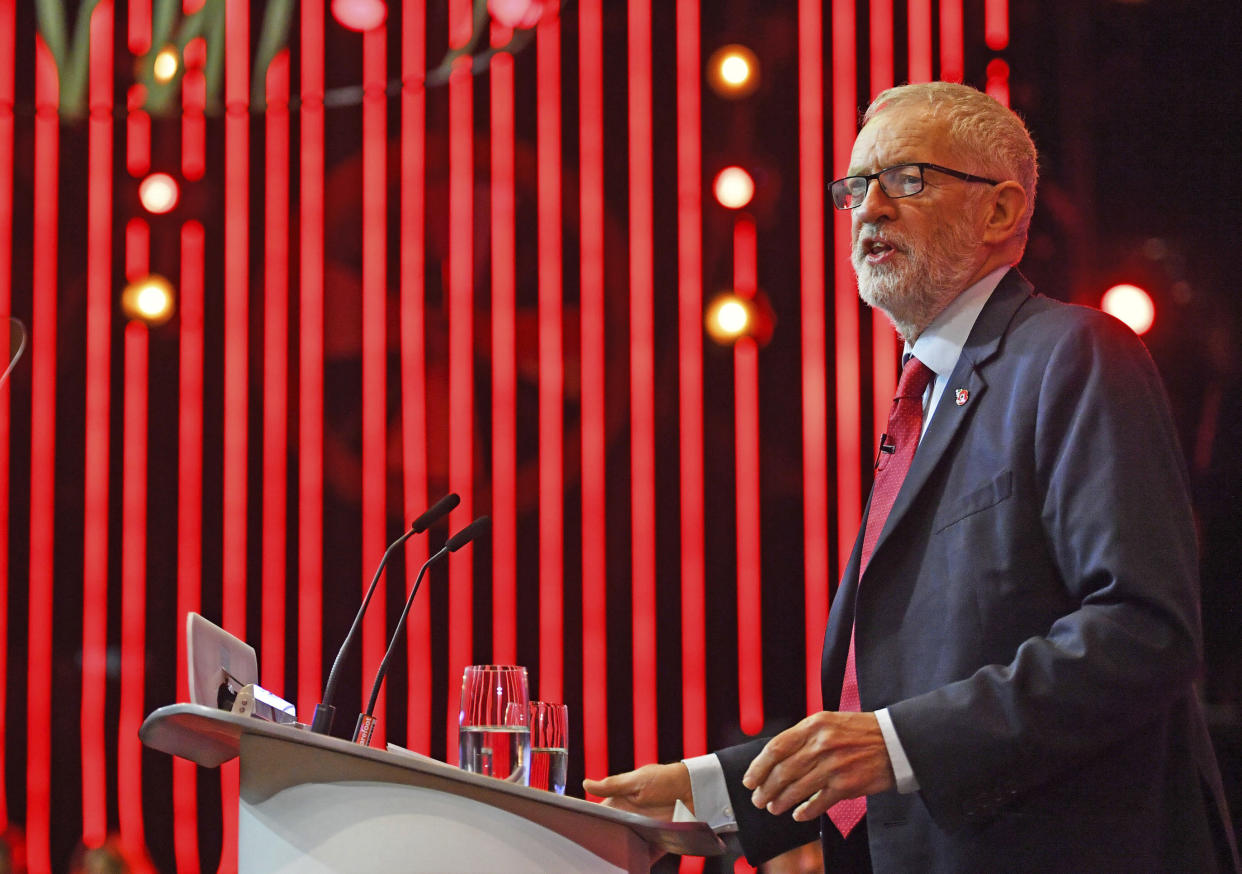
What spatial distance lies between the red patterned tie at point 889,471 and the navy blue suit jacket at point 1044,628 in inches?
2.0

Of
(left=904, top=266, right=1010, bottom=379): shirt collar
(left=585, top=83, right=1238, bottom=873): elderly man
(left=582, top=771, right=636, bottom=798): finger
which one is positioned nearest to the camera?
(left=585, top=83, right=1238, bottom=873): elderly man

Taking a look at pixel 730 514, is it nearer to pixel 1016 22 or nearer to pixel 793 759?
pixel 1016 22

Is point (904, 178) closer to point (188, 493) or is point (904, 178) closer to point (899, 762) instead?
point (899, 762)

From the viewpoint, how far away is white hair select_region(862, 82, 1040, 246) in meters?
1.72

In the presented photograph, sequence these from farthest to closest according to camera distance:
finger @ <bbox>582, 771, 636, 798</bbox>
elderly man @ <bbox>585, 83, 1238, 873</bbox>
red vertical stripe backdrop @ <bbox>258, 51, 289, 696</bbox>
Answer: red vertical stripe backdrop @ <bbox>258, 51, 289, 696</bbox> < finger @ <bbox>582, 771, 636, 798</bbox> < elderly man @ <bbox>585, 83, 1238, 873</bbox>

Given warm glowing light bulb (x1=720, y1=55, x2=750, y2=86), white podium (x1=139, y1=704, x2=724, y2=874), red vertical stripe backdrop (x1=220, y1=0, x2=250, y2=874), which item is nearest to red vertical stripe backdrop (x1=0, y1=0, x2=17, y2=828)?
red vertical stripe backdrop (x1=220, y1=0, x2=250, y2=874)

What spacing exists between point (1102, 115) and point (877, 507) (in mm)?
2047

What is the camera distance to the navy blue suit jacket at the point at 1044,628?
4.11ft

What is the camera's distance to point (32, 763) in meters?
3.16

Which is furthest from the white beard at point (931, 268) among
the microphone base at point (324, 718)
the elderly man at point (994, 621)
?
the microphone base at point (324, 718)

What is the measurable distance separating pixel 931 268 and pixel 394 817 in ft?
3.32

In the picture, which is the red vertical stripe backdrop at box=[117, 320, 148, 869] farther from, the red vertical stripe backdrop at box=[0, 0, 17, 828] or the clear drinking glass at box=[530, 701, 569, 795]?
the clear drinking glass at box=[530, 701, 569, 795]

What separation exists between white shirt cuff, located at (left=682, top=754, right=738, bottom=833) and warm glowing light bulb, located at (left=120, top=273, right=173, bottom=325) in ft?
7.65

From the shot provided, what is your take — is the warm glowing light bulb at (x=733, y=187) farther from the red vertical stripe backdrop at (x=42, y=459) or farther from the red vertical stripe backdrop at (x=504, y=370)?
the red vertical stripe backdrop at (x=42, y=459)
